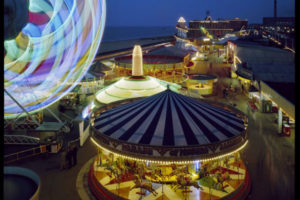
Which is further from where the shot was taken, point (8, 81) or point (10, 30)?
point (8, 81)

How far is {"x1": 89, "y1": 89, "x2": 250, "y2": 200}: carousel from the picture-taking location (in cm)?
786

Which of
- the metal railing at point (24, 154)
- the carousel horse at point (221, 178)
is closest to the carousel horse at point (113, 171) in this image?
the carousel horse at point (221, 178)

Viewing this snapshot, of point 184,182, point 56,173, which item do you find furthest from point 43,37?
point 184,182

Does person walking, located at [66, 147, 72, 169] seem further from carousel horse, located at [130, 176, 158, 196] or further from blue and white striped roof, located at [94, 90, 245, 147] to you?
carousel horse, located at [130, 176, 158, 196]

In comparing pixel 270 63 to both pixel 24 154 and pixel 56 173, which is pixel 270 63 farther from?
pixel 24 154

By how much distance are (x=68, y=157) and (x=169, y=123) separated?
4.31 m

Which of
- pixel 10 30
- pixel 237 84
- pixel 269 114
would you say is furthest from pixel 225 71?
pixel 10 30

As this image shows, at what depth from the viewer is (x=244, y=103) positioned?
2020cm

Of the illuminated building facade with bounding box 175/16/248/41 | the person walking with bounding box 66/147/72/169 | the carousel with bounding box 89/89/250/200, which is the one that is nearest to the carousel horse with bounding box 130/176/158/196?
the carousel with bounding box 89/89/250/200

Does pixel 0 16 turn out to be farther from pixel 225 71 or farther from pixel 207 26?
pixel 207 26

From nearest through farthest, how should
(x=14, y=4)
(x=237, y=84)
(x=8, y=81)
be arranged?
(x=14, y=4), (x=8, y=81), (x=237, y=84)

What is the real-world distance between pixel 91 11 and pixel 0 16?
10.6m

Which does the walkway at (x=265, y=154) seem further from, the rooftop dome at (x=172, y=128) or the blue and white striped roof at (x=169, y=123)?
the blue and white striped roof at (x=169, y=123)

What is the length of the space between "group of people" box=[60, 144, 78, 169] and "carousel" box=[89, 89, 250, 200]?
47.6 inches
